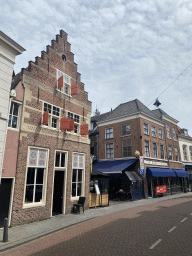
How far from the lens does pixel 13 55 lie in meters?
9.53

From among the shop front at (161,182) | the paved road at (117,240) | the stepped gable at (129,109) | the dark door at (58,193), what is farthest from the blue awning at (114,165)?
the paved road at (117,240)

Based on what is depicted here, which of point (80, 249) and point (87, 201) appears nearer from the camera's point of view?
point (80, 249)

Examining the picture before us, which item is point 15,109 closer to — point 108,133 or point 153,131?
point 108,133

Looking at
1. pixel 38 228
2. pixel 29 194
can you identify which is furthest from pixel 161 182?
pixel 38 228

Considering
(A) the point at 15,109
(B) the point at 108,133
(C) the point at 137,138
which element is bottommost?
(A) the point at 15,109

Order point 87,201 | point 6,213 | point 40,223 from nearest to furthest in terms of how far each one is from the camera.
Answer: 1. point 6,213
2. point 40,223
3. point 87,201

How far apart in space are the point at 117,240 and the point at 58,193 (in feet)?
19.5

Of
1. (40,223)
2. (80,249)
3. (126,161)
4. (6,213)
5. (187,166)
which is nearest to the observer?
(80,249)

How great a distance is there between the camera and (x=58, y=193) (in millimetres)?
11977

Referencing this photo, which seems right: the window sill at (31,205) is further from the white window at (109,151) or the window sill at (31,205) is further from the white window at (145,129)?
the white window at (145,129)

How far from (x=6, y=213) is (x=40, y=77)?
7.69 metres

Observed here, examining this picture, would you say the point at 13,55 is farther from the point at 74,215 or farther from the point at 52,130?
the point at 74,215

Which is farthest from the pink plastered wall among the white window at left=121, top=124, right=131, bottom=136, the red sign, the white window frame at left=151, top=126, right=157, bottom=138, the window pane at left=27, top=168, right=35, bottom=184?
the white window frame at left=151, top=126, right=157, bottom=138

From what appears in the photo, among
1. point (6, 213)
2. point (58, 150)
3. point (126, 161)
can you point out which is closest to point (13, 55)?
point (58, 150)
